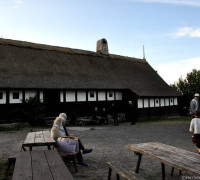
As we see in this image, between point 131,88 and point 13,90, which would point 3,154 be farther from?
point 131,88

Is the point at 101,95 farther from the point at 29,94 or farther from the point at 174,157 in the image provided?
the point at 174,157

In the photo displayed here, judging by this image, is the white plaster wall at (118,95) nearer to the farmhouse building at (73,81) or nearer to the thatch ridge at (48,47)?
the farmhouse building at (73,81)

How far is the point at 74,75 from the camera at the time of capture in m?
20.6

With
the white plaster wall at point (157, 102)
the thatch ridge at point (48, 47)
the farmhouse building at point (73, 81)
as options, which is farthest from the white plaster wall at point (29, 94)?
the white plaster wall at point (157, 102)

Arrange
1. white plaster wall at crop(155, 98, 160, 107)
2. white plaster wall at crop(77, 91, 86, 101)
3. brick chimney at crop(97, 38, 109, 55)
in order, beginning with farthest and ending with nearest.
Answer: brick chimney at crop(97, 38, 109, 55) → white plaster wall at crop(155, 98, 160, 107) → white plaster wall at crop(77, 91, 86, 101)

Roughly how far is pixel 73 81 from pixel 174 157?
1623 cm

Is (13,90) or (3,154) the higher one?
(13,90)

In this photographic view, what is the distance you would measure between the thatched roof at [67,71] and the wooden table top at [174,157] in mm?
13217

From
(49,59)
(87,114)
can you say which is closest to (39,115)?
(87,114)

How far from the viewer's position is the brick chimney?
2783 cm

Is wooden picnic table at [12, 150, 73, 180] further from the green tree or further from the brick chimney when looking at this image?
the green tree

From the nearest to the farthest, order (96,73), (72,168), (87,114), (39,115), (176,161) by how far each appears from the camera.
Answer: (176,161)
(72,168)
(39,115)
(87,114)
(96,73)

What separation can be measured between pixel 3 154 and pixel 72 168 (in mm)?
3027

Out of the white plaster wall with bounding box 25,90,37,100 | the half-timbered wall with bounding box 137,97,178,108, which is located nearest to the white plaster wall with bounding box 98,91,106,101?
the half-timbered wall with bounding box 137,97,178,108
